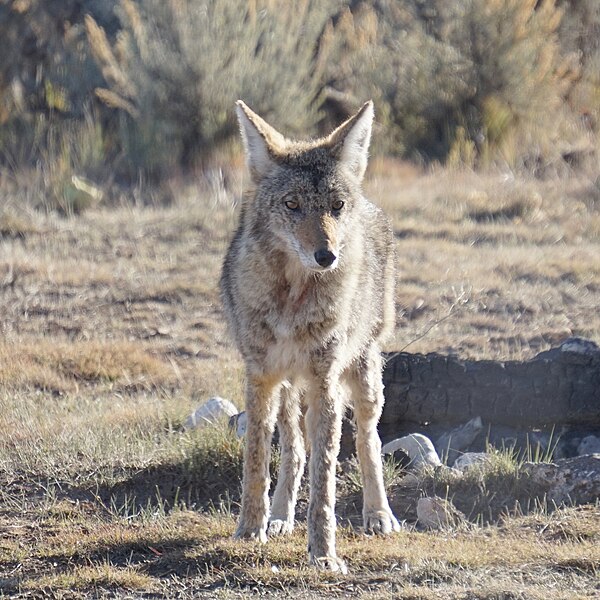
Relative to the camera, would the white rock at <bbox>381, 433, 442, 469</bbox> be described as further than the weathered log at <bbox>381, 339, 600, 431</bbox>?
No

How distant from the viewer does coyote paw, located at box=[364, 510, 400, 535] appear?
5.89 m

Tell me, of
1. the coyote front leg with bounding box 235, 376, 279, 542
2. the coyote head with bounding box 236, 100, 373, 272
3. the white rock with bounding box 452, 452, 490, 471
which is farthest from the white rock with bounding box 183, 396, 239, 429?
the coyote head with bounding box 236, 100, 373, 272

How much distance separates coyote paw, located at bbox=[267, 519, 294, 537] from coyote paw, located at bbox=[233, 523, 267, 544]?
0.25 m

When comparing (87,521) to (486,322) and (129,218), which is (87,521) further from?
(129,218)

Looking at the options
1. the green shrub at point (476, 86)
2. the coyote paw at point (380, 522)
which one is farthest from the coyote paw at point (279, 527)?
the green shrub at point (476, 86)

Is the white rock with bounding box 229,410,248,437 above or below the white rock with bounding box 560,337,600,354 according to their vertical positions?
below

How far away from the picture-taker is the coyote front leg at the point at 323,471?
520cm

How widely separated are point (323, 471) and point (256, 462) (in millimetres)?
370

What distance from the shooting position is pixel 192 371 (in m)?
8.62

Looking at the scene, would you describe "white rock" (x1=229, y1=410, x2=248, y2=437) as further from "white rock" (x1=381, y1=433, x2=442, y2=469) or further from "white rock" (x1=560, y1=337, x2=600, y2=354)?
"white rock" (x1=560, y1=337, x2=600, y2=354)

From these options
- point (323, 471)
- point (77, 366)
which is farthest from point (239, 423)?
point (77, 366)

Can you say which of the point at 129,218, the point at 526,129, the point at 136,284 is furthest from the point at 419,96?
the point at 136,284

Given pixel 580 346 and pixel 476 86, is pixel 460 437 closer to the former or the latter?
pixel 580 346

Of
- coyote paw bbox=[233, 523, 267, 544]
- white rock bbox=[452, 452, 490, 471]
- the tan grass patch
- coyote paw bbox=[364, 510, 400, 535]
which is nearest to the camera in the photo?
coyote paw bbox=[233, 523, 267, 544]
